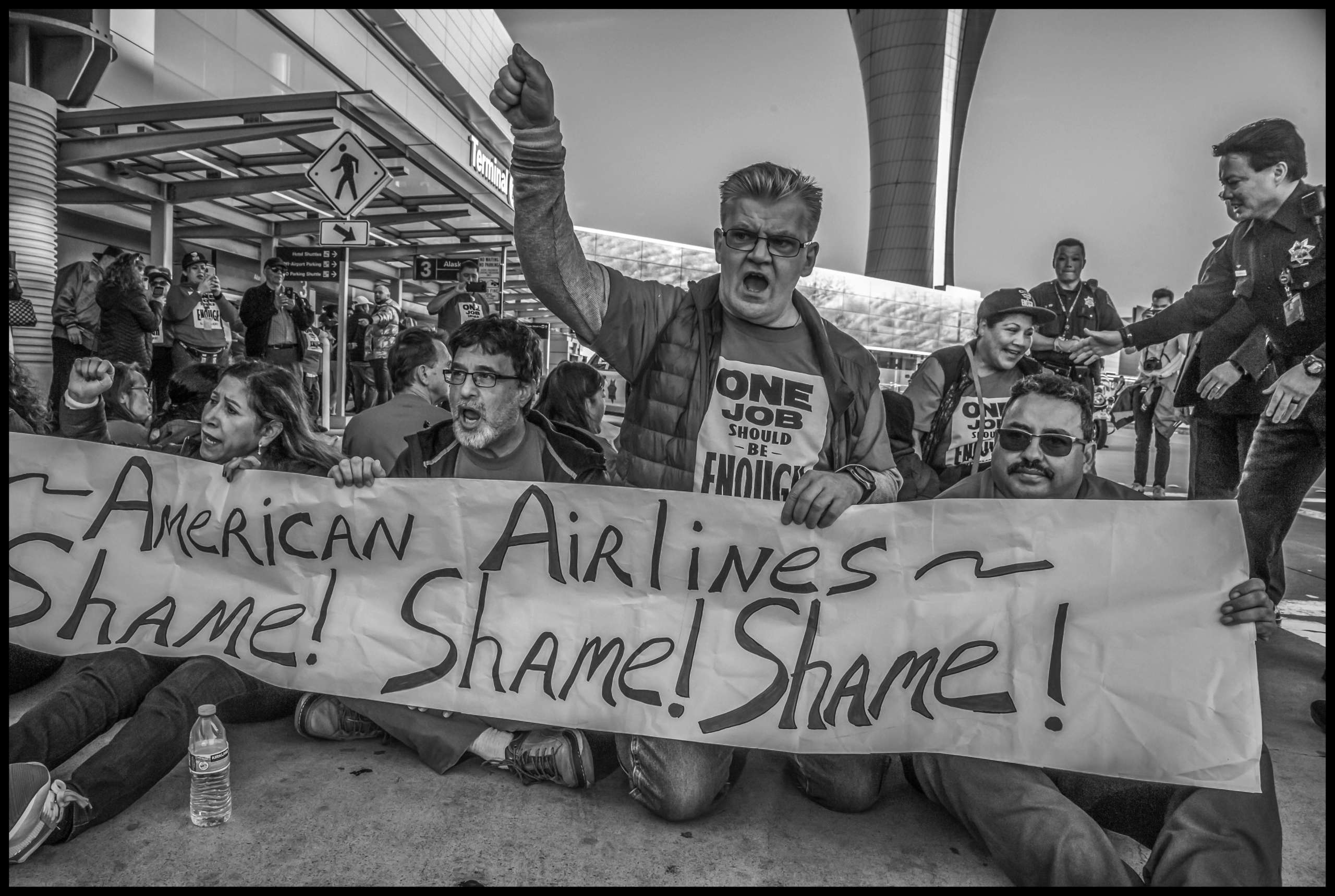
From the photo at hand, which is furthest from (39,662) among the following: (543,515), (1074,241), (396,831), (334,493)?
(1074,241)

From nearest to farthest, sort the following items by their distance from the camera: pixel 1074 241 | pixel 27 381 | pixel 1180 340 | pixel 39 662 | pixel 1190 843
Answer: pixel 1190 843 < pixel 39 662 < pixel 27 381 < pixel 1074 241 < pixel 1180 340

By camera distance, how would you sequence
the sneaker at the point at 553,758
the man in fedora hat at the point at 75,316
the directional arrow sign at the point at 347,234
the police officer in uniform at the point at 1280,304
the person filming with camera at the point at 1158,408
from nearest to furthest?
the sneaker at the point at 553,758
the police officer in uniform at the point at 1280,304
the man in fedora hat at the point at 75,316
the directional arrow sign at the point at 347,234
the person filming with camera at the point at 1158,408

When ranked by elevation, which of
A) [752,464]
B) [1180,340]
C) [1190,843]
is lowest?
[1190,843]

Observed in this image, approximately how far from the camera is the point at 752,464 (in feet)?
8.00

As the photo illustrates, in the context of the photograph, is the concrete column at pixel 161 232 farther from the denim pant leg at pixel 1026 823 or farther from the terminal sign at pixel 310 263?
the denim pant leg at pixel 1026 823

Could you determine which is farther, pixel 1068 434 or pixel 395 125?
pixel 395 125

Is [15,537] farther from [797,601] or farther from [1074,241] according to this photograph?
[1074,241]

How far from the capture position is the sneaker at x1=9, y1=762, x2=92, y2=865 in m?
1.69

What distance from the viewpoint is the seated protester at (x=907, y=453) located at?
3.58m

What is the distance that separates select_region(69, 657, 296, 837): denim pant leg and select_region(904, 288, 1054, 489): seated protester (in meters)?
3.08

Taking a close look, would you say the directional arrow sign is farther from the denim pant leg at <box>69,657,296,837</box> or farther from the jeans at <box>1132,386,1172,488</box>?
the jeans at <box>1132,386,1172,488</box>

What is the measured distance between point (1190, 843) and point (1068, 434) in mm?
1023

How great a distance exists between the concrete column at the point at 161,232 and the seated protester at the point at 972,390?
13141 millimetres

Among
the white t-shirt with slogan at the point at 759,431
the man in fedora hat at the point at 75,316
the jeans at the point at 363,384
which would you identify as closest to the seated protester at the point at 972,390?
the white t-shirt with slogan at the point at 759,431
